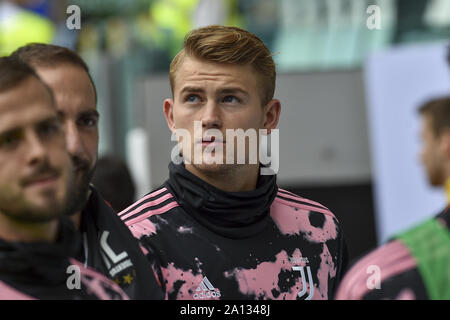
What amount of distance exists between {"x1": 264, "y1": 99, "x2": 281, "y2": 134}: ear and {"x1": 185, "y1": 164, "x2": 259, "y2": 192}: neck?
106 mm

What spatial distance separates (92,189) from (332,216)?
2.29ft

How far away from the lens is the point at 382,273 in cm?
142

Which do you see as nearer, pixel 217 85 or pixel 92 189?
pixel 92 189

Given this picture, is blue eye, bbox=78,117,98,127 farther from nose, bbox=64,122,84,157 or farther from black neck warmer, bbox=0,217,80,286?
black neck warmer, bbox=0,217,80,286

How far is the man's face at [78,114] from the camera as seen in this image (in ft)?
4.56

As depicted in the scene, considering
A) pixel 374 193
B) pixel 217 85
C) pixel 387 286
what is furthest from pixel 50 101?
pixel 374 193

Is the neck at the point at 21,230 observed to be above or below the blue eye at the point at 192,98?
below

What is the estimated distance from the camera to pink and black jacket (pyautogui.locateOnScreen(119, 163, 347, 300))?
1646 mm

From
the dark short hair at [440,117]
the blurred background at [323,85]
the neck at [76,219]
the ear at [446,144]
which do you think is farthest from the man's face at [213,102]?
the blurred background at [323,85]

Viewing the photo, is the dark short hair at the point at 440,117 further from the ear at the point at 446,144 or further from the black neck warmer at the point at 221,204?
the black neck warmer at the point at 221,204

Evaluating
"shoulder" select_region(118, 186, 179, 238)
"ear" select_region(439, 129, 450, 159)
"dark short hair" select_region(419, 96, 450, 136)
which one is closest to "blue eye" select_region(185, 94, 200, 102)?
"shoulder" select_region(118, 186, 179, 238)

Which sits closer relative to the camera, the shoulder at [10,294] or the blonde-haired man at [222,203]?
the shoulder at [10,294]

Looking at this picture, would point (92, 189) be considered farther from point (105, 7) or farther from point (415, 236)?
point (105, 7)

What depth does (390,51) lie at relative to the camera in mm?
5793
